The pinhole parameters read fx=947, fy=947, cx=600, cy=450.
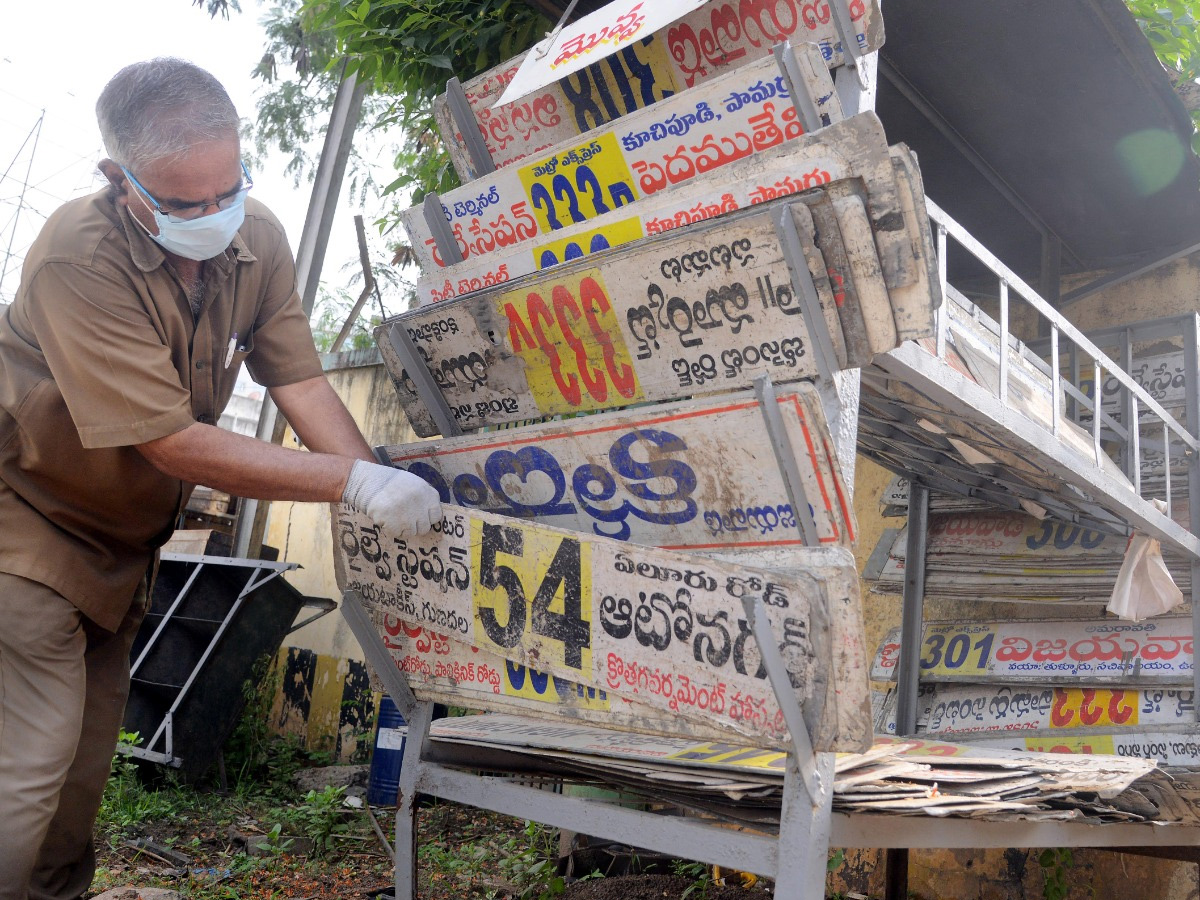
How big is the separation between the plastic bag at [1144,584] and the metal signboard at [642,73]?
2790mm

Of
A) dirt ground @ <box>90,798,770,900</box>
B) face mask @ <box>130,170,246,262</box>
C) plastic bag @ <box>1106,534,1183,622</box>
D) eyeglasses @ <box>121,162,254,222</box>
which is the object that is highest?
eyeglasses @ <box>121,162,254,222</box>

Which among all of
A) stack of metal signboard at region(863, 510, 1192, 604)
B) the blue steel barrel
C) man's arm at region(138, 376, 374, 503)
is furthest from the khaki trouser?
stack of metal signboard at region(863, 510, 1192, 604)

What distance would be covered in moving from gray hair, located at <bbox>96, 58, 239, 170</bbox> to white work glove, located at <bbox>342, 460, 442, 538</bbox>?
84cm

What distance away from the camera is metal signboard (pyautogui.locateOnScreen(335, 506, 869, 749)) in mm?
1679

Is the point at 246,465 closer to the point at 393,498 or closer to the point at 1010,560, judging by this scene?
the point at 393,498

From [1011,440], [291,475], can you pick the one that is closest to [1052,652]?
[1011,440]

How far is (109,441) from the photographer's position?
203 cm

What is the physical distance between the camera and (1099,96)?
13.0 ft

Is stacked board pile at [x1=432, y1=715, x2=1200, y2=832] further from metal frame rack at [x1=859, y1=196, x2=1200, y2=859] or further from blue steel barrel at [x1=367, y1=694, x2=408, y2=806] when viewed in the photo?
blue steel barrel at [x1=367, y1=694, x2=408, y2=806]

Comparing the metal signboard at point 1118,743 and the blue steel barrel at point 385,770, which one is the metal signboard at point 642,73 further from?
the blue steel barrel at point 385,770

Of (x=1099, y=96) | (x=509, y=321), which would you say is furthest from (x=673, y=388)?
(x=1099, y=96)

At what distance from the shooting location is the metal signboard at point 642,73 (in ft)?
7.47

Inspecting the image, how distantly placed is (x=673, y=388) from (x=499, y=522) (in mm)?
493

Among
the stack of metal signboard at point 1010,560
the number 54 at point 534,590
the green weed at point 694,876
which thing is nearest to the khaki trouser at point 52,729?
the number 54 at point 534,590
